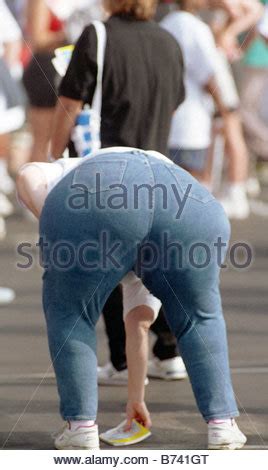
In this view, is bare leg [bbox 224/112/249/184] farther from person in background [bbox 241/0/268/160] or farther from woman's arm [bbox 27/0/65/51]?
woman's arm [bbox 27/0/65/51]

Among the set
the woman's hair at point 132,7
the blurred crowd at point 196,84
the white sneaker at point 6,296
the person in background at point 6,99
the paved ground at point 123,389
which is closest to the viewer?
the paved ground at point 123,389

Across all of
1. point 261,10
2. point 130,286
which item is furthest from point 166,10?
point 130,286

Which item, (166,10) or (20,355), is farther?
(166,10)

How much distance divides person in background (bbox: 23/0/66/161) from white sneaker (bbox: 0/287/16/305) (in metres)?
2.37

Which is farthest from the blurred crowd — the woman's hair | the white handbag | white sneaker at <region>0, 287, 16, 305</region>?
the woman's hair

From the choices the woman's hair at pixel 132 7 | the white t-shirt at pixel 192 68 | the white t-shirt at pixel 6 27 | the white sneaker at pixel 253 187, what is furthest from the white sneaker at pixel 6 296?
the white sneaker at pixel 253 187

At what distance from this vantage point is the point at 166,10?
1104cm

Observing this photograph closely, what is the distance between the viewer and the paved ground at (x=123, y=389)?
5.71m

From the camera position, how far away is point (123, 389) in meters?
6.55

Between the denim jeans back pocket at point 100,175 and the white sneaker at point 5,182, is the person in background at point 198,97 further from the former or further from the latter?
the denim jeans back pocket at point 100,175

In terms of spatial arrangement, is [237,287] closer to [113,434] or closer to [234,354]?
[234,354]

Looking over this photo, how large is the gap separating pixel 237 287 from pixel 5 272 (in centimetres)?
150

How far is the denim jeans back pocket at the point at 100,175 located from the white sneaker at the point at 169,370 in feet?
5.98

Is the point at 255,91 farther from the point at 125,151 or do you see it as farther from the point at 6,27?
the point at 125,151
